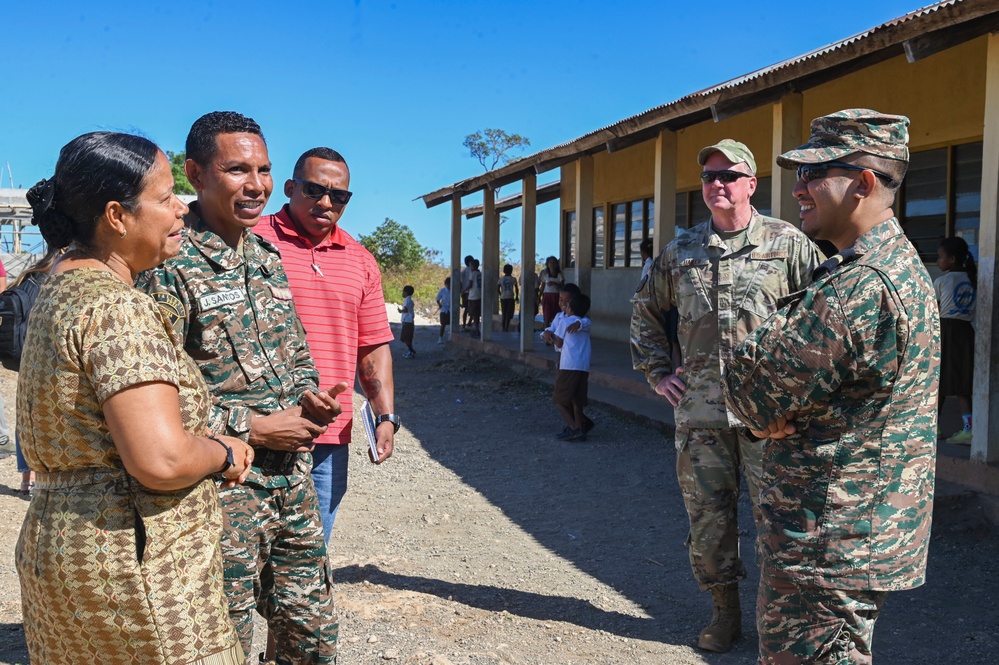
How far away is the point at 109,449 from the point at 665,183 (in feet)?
30.3

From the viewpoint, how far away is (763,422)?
2.28 m

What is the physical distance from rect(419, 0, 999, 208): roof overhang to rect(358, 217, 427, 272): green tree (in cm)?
2616

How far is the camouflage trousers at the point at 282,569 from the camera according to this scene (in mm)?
2518

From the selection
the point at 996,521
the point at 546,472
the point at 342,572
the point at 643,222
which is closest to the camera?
the point at 342,572

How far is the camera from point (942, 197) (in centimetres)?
905

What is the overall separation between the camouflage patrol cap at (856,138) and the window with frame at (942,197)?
7039 mm

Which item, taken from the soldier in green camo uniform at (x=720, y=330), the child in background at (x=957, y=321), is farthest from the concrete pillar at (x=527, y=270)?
the soldier in green camo uniform at (x=720, y=330)

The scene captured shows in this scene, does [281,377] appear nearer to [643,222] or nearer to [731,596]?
[731,596]

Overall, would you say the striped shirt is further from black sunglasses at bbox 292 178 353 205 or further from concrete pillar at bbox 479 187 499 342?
concrete pillar at bbox 479 187 499 342

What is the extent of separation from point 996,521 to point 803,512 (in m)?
3.78

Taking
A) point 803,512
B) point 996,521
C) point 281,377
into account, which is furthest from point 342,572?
point 996,521

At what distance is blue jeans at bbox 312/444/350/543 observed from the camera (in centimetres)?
316

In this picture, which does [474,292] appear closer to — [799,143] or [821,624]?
[799,143]

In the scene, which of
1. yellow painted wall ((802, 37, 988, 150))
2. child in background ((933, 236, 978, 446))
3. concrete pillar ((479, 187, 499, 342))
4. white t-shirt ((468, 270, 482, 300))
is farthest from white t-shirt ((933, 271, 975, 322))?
white t-shirt ((468, 270, 482, 300))
